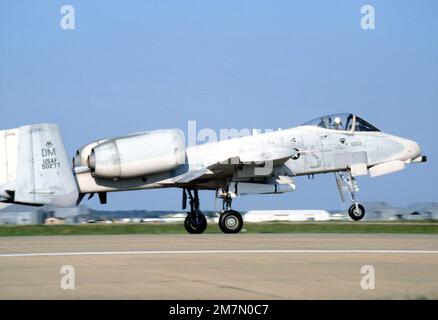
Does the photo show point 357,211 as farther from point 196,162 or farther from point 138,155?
point 138,155

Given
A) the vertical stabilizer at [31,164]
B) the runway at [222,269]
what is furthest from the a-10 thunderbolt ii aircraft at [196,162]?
the runway at [222,269]

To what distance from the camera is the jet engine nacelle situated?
2639 centimetres

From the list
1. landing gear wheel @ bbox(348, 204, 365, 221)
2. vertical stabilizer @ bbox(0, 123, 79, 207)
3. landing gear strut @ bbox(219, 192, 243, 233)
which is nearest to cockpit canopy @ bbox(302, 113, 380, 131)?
landing gear wheel @ bbox(348, 204, 365, 221)

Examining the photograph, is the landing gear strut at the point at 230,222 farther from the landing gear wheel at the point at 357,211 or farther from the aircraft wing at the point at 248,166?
the landing gear wheel at the point at 357,211

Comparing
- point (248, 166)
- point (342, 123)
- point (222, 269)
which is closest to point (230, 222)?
point (248, 166)

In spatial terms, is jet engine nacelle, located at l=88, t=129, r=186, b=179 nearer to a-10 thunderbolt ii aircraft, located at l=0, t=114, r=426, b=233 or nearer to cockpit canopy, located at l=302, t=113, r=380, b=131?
a-10 thunderbolt ii aircraft, located at l=0, t=114, r=426, b=233

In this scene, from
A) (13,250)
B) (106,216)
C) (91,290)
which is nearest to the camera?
(91,290)

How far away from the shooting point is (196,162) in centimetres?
2827

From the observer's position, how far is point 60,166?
26.4 m

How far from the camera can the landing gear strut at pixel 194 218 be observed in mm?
29125

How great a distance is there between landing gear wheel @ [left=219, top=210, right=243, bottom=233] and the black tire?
1.90m
